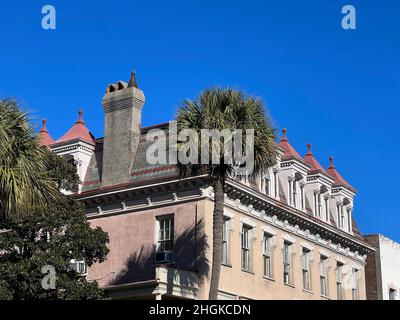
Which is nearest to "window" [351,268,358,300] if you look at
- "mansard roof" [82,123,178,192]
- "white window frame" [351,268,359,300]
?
"white window frame" [351,268,359,300]

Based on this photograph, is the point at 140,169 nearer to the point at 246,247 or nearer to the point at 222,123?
the point at 246,247

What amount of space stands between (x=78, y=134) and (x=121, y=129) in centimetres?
299

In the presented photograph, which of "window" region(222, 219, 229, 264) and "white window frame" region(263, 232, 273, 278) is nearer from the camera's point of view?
"window" region(222, 219, 229, 264)

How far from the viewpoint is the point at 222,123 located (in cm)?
3158

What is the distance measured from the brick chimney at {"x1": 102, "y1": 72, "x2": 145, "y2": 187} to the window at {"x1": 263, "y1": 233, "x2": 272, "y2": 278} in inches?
307

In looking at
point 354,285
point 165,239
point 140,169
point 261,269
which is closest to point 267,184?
point 261,269

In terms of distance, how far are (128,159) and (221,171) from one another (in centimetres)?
1160

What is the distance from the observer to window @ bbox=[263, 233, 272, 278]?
42.9 meters

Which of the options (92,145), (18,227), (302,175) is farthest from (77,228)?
(302,175)

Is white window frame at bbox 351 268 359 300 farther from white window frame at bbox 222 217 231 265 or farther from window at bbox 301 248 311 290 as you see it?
white window frame at bbox 222 217 231 265

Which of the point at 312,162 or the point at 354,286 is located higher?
the point at 312,162

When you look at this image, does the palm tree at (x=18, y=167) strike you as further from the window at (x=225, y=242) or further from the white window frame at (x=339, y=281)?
the white window frame at (x=339, y=281)

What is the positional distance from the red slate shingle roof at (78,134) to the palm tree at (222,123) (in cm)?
1302
